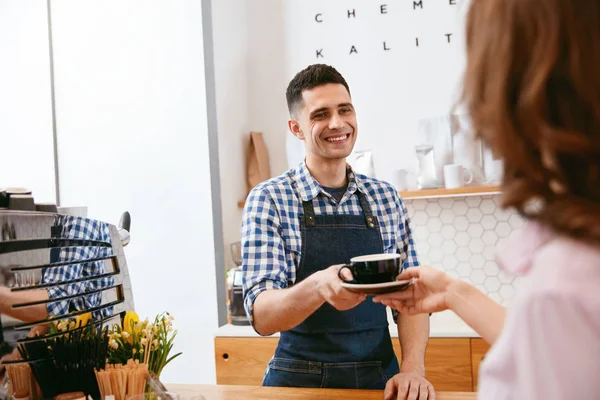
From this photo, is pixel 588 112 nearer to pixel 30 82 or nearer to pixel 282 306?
pixel 282 306

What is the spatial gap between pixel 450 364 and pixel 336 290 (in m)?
1.27

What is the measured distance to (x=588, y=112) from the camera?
24.6 inches

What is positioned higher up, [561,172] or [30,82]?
[30,82]

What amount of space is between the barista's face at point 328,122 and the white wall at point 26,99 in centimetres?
175

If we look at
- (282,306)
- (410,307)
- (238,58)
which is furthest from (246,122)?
(410,307)

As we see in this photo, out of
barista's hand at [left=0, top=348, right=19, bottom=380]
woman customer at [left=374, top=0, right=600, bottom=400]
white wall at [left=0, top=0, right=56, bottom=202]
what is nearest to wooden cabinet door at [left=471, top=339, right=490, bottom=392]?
barista's hand at [left=0, top=348, right=19, bottom=380]

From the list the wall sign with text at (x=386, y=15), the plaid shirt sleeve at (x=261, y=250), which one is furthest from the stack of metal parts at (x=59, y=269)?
the wall sign with text at (x=386, y=15)

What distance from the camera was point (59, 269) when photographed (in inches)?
59.0

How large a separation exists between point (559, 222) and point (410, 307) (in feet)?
3.20

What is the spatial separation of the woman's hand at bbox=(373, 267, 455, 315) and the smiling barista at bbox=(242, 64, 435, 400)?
0.34 m

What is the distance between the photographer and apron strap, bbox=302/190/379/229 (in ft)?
7.39

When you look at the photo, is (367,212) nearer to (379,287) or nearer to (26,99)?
(379,287)

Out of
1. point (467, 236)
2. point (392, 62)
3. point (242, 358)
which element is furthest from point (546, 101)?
point (392, 62)

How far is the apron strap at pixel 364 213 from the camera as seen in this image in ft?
7.39
